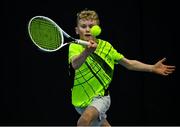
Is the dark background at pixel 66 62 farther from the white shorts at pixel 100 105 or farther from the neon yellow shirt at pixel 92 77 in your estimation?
the white shorts at pixel 100 105

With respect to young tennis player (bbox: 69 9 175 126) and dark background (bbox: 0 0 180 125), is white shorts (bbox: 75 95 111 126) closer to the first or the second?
young tennis player (bbox: 69 9 175 126)

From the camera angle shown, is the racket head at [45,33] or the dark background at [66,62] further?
the dark background at [66,62]

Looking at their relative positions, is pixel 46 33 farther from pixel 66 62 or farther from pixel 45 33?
pixel 66 62

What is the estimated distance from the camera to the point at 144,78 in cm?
803

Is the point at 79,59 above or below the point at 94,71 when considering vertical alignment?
above

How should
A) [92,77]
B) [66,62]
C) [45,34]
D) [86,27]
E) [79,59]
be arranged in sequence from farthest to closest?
[66,62] → [92,77] → [86,27] → [45,34] → [79,59]

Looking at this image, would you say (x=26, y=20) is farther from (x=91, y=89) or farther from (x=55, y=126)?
(x=91, y=89)

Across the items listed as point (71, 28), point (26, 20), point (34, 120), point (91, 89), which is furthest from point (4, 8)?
point (91, 89)

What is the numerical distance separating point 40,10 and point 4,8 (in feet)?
1.27

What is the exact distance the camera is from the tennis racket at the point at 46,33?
607 centimetres

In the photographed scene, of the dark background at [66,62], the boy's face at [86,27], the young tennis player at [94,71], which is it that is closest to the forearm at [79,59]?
the young tennis player at [94,71]

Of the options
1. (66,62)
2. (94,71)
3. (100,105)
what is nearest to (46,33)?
(94,71)

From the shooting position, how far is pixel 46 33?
6164 millimetres

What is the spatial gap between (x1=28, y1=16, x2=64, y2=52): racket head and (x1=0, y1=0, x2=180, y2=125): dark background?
1671mm
